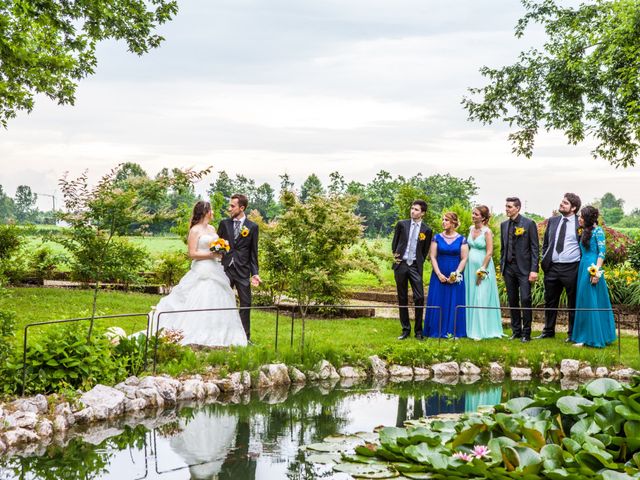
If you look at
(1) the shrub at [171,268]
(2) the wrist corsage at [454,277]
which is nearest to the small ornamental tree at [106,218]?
(2) the wrist corsage at [454,277]

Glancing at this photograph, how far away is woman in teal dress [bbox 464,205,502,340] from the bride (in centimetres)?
369

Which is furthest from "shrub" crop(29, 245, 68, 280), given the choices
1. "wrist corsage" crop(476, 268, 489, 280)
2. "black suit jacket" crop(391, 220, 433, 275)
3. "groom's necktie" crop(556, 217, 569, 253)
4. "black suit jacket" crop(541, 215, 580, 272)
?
"groom's necktie" crop(556, 217, 569, 253)

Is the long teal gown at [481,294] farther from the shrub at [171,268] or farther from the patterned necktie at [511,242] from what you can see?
the shrub at [171,268]

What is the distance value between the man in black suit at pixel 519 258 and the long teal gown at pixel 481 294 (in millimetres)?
249

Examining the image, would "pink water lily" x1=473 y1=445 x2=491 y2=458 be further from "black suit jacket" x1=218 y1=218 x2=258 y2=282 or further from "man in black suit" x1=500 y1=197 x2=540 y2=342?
"man in black suit" x1=500 y1=197 x2=540 y2=342

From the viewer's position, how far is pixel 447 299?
12.5 m

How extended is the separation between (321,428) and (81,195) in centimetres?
431

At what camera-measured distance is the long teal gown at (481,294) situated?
40.9ft

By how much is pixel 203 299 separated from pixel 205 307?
113mm

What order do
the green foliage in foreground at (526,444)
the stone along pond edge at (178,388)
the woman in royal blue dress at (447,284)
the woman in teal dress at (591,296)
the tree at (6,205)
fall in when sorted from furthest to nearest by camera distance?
1. the tree at (6,205)
2. the woman in royal blue dress at (447,284)
3. the woman in teal dress at (591,296)
4. the stone along pond edge at (178,388)
5. the green foliage in foreground at (526,444)

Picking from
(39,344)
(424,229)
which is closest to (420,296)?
(424,229)

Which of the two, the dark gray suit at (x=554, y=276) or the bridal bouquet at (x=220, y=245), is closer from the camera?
the bridal bouquet at (x=220, y=245)

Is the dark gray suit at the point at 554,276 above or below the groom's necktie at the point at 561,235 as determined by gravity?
below

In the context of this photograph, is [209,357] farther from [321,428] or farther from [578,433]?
[578,433]
